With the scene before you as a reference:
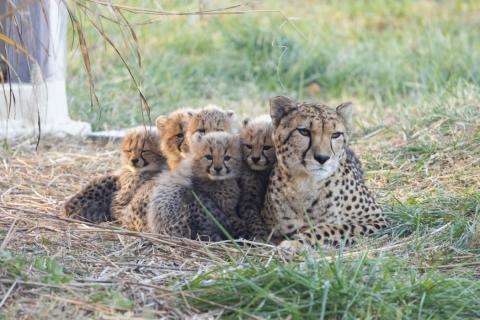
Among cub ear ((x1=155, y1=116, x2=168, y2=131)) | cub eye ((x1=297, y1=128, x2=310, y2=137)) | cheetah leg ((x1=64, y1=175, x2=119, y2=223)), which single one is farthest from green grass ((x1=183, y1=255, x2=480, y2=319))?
cub ear ((x1=155, y1=116, x2=168, y2=131))

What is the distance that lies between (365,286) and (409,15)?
8210 millimetres

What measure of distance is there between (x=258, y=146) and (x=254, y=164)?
9 centimetres

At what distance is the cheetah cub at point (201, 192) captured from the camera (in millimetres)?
4406

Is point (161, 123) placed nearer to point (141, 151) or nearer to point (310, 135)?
point (141, 151)

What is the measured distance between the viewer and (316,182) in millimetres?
4445

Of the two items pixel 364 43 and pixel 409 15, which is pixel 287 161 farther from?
pixel 409 15

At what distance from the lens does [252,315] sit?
3.22 meters

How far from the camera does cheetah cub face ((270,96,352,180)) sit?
4195 millimetres

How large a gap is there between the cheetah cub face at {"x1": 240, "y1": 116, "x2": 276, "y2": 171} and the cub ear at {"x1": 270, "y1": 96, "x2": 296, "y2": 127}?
219 mm

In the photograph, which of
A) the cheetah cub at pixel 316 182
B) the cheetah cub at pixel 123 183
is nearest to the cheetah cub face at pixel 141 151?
the cheetah cub at pixel 123 183

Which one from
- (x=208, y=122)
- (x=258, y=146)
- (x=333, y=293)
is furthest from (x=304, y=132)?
(x=333, y=293)

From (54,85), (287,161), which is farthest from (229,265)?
(54,85)

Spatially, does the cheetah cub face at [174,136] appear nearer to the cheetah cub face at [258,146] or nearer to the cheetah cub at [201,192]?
the cheetah cub at [201,192]

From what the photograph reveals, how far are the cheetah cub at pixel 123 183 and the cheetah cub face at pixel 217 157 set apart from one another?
432 mm
